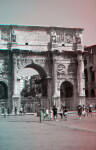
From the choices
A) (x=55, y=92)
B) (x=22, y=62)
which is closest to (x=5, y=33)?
(x=22, y=62)

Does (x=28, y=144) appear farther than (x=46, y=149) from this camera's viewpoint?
Yes

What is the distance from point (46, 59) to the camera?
28.7 metres

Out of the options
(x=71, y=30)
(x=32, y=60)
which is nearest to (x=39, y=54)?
(x=32, y=60)

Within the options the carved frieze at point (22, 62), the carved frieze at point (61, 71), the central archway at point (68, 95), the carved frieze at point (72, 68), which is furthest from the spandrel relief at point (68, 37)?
the carved frieze at point (22, 62)

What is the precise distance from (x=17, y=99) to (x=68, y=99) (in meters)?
5.93

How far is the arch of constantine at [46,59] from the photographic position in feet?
89.9

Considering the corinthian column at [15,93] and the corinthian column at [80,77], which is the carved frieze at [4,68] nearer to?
the corinthian column at [15,93]

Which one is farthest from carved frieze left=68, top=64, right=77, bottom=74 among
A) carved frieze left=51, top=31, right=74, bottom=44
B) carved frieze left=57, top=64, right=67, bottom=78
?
carved frieze left=51, top=31, right=74, bottom=44

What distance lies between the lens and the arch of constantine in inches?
1079

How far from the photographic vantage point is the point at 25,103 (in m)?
27.9

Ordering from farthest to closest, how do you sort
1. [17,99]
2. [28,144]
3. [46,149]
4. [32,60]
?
[32,60], [17,99], [28,144], [46,149]

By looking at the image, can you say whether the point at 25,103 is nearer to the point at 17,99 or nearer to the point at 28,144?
the point at 17,99

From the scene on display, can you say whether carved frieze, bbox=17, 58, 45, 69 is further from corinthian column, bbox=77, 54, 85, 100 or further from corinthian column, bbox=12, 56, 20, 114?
corinthian column, bbox=77, 54, 85, 100

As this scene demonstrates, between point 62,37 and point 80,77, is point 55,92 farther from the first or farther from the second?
point 62,37
